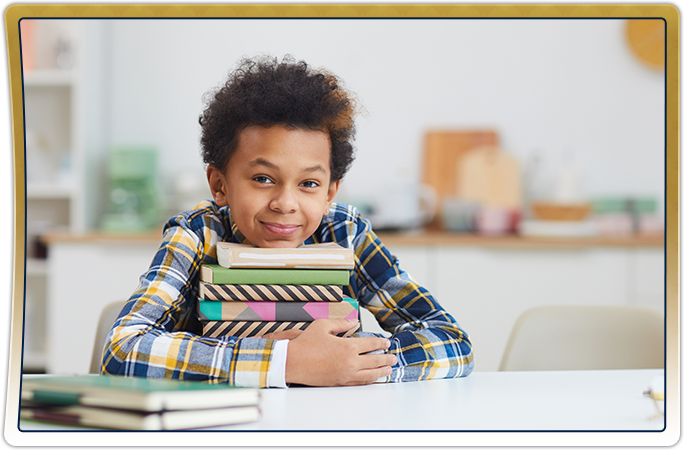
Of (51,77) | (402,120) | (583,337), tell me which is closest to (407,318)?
(583,337)

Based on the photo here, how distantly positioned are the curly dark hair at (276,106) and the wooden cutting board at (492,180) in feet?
6.45

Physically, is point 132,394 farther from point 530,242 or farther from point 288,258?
point 530,242

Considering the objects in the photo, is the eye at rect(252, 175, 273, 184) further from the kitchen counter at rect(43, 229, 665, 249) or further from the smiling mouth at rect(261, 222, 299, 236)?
the kitchen counter at rect(43, 229, 665, 249)

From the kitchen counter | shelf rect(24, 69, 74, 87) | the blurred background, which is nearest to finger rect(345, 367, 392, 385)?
the kitchen counter

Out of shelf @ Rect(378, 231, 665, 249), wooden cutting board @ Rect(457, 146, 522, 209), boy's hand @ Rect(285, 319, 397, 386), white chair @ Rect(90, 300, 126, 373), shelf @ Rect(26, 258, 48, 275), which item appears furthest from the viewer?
wooden cutting board @ Rect(457, 146, 522, 209)

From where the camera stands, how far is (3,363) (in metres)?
0.47

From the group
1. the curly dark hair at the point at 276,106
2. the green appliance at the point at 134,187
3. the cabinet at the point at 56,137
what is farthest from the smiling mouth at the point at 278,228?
the cabinet at the point at 56,137

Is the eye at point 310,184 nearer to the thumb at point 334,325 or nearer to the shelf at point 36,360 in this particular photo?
the thumb at point 334,325

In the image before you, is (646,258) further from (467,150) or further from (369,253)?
(369,253)

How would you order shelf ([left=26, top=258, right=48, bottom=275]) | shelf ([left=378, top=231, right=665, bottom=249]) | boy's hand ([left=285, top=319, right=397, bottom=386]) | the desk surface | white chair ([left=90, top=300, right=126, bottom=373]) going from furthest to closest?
shelf ([left=26, top=258, right=48, bottom=275]) < shelf ([left=378, top=231, right=665, bottom=249]) < white chair ([left=90, top=300, right=126, bottom=373]) < boy's hand ([left=285, top=319, right=397, bottom=386]) < the desk surface

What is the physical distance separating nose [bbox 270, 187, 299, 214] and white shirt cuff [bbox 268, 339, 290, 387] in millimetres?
186

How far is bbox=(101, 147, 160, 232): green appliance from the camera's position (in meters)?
2.73

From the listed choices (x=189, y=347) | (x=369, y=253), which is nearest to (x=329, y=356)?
(x=189, y=347)

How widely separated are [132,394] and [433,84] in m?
2.63
